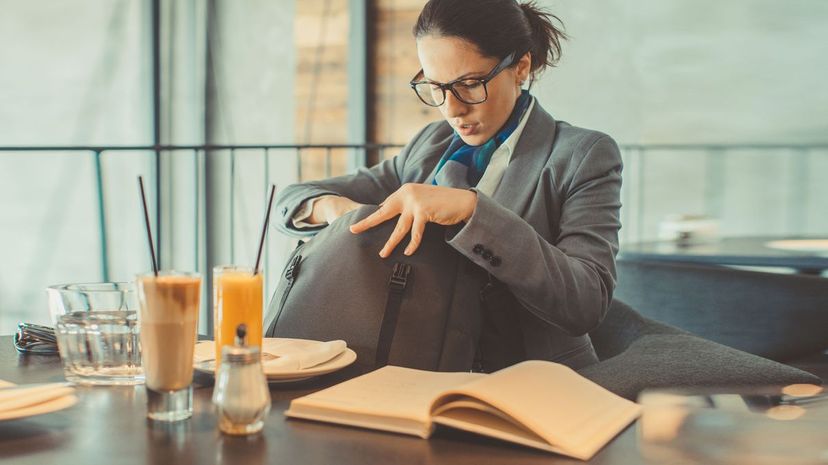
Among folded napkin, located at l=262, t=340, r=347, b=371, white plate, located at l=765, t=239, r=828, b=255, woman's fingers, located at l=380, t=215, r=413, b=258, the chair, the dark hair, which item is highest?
the dark hair

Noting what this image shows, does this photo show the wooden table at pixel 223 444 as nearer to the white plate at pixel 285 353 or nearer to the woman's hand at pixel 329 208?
the white plate at pixel 285 353

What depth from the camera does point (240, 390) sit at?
0.93 meters

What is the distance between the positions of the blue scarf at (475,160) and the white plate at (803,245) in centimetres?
98

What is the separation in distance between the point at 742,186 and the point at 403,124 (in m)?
1.85

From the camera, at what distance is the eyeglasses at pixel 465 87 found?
5.83 ft

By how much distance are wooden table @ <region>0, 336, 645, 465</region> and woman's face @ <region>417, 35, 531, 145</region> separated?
0.90 m

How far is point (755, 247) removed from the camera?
8.54 feet

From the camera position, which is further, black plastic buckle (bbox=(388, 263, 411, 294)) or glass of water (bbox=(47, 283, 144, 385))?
black plastic buckle (bbox=(388, 263, 411, 294))

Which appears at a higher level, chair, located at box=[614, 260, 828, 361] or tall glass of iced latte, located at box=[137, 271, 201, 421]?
tall glass of iced latte, located at box=[137, 271, 201, 421]

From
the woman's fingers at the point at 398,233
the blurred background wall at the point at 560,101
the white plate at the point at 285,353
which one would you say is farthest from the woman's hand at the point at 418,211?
the blurred background wall at the point at 560,101

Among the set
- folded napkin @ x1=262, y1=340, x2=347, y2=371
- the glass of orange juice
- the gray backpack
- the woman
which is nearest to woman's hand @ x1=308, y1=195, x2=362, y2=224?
the woman

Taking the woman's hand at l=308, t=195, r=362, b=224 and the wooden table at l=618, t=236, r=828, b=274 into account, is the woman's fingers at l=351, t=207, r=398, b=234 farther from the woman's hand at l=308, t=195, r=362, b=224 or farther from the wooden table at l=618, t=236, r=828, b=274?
the wooden table at l=618, t=236, r=828, b=274

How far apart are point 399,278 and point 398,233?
67 mm

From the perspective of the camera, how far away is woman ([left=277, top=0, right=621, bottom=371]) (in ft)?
4.68
